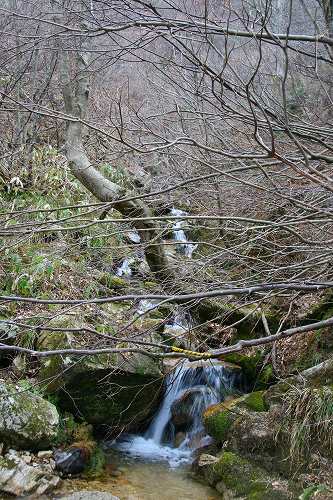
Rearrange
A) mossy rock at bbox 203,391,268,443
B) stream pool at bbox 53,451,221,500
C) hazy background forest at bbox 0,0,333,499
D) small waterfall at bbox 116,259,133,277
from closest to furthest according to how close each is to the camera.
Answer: hazy background forest at bbox 0,0,333,499
stream pool at bbox 53,451,221,500
mossy rock at bbox 203,391,268,443
small waterfall at bbox 116,259,133,277

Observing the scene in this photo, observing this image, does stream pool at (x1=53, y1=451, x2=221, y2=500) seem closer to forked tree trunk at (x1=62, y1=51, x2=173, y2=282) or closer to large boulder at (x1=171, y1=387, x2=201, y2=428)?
large boulder at (x1=171, y1=387, x2=201, y2=428)

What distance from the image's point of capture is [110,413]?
548 cm

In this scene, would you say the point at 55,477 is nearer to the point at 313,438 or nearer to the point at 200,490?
the point at 200,490

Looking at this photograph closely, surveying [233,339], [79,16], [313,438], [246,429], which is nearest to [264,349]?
[233,339]

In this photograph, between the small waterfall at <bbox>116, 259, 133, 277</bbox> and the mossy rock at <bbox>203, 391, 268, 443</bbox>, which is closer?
the mossy rock at <bbox>203, 391, 268, 443</bbox>

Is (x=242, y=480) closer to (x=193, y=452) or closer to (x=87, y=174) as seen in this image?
(x=193, y=452)

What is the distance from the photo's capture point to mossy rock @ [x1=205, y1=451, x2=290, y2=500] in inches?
168

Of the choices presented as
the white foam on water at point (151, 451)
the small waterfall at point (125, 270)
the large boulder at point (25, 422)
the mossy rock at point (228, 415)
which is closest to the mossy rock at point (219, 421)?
the mossy rock at point (228, 415)

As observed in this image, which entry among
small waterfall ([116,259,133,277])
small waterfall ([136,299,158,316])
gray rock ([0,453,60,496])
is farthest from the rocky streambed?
small waterfall ([116,259,133,277])

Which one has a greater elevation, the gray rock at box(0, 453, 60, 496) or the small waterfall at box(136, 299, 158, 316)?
the small waterfall at box(136, 299, 158, 316)

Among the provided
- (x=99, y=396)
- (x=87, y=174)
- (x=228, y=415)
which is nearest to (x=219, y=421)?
(x=228, y=415)

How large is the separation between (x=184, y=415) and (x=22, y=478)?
209cm

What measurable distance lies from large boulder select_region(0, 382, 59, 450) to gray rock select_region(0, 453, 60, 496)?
17 centimetres

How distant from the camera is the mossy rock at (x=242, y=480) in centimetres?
427
